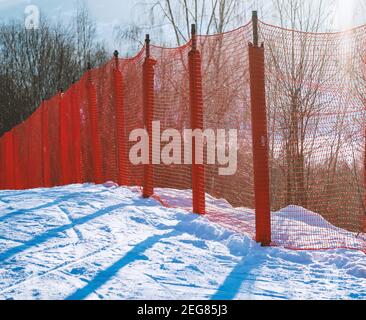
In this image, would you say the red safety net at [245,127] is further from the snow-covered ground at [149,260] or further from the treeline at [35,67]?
the treeline at [35,67]

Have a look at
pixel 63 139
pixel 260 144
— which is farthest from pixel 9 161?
pixel 260 144

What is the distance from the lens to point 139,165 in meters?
8.06

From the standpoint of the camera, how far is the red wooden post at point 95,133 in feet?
29.5

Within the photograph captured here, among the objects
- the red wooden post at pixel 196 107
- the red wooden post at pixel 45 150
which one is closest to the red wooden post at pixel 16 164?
the red wooden post at pixel 45 150

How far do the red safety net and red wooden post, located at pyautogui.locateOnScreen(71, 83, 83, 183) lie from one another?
23 millimetres

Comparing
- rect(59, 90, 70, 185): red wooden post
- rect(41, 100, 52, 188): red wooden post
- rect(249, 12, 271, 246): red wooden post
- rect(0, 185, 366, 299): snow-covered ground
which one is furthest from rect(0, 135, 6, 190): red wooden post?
rect(249, 12, 271, 246): red wooden post

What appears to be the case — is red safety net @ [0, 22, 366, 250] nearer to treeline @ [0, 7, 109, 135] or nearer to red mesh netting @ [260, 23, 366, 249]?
red mesh netting @ [260, 23, 366, 249]

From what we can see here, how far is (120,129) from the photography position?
8.07 metres

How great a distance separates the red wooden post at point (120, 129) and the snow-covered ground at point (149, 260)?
1.99 metres

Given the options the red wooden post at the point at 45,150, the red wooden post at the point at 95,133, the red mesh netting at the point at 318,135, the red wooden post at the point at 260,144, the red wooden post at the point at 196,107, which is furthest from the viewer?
the red wooden post at the point at 45,150

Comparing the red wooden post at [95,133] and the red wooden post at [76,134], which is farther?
the red wooden post at [76,134]

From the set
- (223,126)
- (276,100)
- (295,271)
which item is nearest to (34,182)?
(223,126)

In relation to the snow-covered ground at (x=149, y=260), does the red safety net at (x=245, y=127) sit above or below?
above
